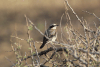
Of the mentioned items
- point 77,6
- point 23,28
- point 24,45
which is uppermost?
point 77,6

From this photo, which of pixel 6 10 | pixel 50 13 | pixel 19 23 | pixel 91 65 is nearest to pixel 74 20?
→ pixel 50 13

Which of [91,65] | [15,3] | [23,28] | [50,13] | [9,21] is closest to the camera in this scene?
[91,65]

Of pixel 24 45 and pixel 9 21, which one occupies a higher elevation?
pixel 9 21

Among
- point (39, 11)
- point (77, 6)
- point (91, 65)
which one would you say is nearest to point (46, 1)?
point (39, 11)

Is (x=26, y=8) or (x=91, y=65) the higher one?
(x=26, y=8)

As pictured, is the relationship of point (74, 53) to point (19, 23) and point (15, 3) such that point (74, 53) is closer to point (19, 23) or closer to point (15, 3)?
point (19, 23)

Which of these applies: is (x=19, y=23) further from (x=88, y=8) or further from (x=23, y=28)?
(x=88, y=8)

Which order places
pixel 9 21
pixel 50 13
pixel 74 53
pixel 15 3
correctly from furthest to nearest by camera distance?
1. pixel 15 3
2. pixel 50 13
3. pixel 9 21
4. pixel 74 53

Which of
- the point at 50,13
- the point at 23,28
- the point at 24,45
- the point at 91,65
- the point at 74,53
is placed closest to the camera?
the point at 74,53

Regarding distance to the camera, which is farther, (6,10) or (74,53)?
(6,10)
